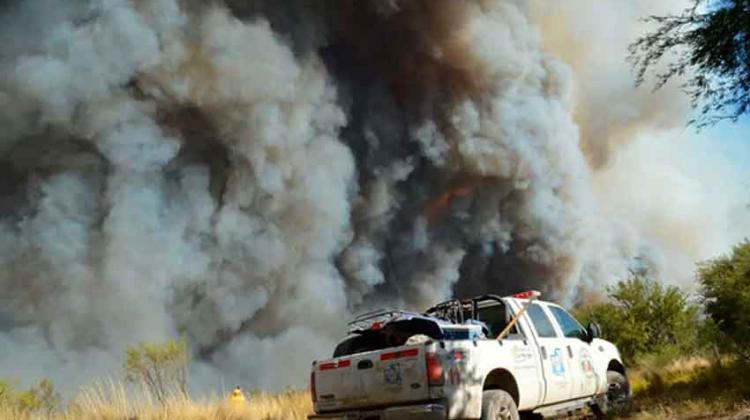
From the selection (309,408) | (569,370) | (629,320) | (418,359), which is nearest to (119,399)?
(309,408)

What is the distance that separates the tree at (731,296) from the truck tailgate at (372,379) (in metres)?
5.87

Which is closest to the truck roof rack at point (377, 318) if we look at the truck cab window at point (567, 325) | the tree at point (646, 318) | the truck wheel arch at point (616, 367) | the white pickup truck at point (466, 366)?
the white pickup truck at point (466, 366)

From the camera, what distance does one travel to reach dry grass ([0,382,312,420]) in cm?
833

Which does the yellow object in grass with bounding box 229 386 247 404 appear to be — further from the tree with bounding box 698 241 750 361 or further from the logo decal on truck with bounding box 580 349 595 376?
the tree with bounding box 698 241 750 361

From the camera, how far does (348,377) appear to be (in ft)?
20.7

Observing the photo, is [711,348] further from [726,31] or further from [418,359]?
[418,359]

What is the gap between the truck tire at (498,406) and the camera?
19.2ft

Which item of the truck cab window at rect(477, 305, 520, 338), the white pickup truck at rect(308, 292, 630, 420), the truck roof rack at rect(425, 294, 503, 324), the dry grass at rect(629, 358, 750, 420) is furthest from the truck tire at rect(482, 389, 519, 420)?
the dry grass at rect(629, 358, 750, 420)

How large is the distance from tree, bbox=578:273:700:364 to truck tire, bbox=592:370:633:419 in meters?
11.9

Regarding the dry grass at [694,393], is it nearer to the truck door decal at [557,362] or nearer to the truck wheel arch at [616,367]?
the truck wheel arch at [616,367]

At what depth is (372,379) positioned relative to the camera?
605cm

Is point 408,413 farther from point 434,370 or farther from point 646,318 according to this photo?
point 646,318

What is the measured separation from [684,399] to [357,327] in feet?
14.6

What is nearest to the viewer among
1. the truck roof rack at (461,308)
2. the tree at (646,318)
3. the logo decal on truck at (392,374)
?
the logo decal on truck at (392,374)
